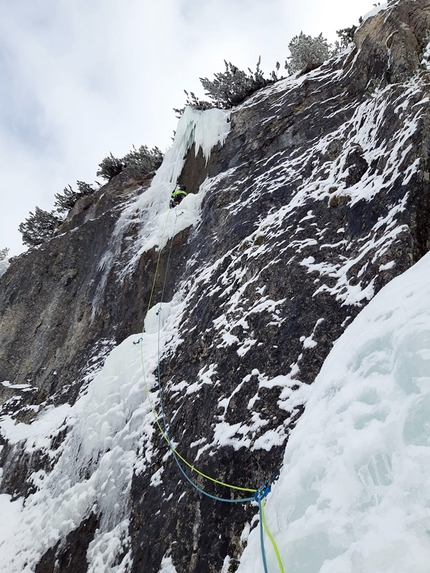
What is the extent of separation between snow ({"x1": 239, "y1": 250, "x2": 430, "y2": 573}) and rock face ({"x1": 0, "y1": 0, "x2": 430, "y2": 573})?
119 centimetres

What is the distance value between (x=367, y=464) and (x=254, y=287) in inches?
144

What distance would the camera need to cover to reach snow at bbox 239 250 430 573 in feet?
5.28

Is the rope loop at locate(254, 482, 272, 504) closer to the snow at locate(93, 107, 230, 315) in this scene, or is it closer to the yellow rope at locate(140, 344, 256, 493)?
the yellow rope at locate(140, 344, 256, 493)

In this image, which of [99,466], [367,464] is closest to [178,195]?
[99,466]

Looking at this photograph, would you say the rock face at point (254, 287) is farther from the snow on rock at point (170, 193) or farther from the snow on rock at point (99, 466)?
the snow on rock at point (170, 193)

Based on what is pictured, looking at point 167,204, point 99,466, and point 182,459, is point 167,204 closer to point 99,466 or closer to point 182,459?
point 99,466

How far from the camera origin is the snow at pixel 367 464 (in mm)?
1610

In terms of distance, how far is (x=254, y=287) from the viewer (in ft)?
17.9

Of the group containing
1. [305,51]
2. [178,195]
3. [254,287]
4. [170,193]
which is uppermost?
[305,51]

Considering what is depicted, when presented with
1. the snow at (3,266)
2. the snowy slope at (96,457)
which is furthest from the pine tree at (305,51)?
the snow at (3,266)

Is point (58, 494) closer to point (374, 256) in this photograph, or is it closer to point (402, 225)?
point (374, 256)

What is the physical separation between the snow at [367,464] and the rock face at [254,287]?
119 cm

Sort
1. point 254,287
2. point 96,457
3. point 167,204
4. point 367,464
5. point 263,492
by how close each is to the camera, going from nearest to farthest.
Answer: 1. point 367,464
2. point 263,492
3. point 254,287
4. point 96,457
5. point 167,204

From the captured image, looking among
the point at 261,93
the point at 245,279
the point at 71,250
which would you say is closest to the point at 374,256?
the point at 245,279
